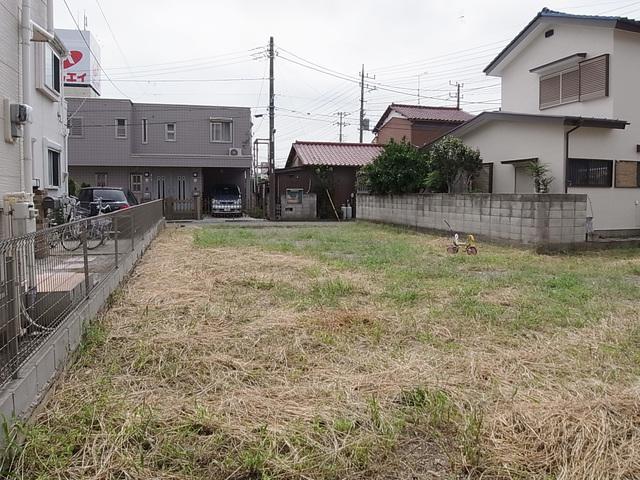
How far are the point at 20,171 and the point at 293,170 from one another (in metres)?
18.6

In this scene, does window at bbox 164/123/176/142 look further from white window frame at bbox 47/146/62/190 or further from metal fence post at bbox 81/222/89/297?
metal fence post at bbox 81/222/89/297

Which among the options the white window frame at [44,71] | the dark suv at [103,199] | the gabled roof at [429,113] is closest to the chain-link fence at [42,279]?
the white window frame at [44,71]

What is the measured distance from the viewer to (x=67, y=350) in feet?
11.2

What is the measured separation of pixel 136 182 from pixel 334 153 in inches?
391

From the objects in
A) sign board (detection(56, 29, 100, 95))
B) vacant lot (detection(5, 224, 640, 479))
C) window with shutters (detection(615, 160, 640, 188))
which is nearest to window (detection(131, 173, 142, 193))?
sign board (detection(56, 29, 100, 95))

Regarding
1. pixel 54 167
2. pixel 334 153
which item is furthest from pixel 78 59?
pixel 334 153

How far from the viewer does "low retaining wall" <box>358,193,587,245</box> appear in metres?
9.76

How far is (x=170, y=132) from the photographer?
25938mm

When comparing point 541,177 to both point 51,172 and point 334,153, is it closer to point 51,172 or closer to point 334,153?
point 51,172

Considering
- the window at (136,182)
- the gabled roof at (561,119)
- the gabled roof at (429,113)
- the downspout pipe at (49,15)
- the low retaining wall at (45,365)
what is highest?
the gabled roof at (429,113)

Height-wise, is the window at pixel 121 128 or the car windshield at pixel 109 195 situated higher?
the window at pixel 121 128

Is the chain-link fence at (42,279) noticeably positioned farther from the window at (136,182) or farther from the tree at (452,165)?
the window at (136,182)

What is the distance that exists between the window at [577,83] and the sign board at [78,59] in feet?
52.9

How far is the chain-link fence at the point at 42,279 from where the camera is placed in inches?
105
